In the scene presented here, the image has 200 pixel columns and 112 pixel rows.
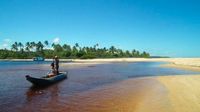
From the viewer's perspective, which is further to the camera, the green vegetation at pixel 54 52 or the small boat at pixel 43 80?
the green vegetation at pixel 54 52

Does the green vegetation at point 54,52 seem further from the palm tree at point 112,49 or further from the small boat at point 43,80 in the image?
the small boat at point 43,80

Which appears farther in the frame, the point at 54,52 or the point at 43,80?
the point at 54,52

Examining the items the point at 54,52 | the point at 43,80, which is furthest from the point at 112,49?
the point at 43,80

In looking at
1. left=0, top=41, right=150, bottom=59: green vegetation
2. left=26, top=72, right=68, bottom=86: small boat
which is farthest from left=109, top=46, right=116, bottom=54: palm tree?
left=26, top=72, right=68, bottom=86: small boat

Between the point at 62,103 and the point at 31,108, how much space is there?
1780 mm

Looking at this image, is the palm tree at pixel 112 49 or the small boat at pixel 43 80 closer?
the small boat at pixel 43 80

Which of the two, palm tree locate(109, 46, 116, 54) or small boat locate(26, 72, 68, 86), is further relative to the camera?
palm tree locate(109, 46, 116, 54)

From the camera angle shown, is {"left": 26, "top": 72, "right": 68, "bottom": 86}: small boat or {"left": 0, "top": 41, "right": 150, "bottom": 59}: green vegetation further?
{"left": 0, "top": 41, "right": 150, "bottom": 59}: green vegetation

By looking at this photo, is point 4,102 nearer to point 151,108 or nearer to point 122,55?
point 151,108

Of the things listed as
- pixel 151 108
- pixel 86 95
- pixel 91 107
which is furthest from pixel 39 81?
pixel 151 108

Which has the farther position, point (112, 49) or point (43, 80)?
point (112, 49)

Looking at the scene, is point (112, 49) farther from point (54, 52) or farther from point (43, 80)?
point (43, 80)

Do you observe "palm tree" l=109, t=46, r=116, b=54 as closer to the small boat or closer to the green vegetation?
the green vegetation


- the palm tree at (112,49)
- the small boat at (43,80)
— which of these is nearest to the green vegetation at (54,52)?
the palm tree at (112,49)
